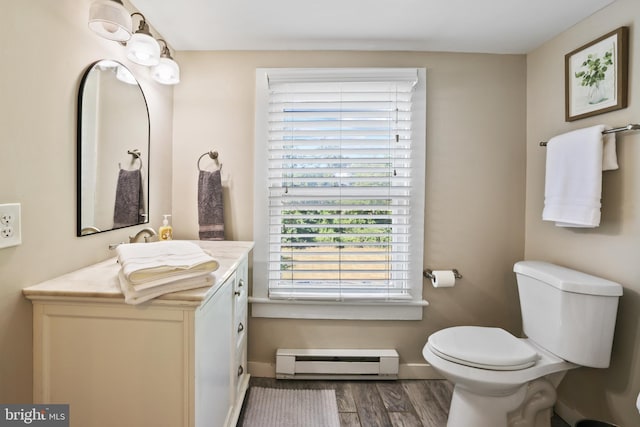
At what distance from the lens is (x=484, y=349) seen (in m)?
1.50

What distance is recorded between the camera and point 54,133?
1131 millimetres

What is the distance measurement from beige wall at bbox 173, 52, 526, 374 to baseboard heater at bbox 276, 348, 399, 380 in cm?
8

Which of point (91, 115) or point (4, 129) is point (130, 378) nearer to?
point (4, 129)

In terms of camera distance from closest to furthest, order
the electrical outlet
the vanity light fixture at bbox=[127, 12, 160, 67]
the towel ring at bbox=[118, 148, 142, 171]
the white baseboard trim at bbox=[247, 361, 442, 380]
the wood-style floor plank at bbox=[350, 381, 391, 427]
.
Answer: the electrical outlet < the vanity light fixture at bbox=[127, 12, 160, 67] < the towel ring at bbox=[118, 148, 142, 171] < the wood-style floor plank at bbox=[350, 381, 391, 427] < the white baseboard trim at bbox=[247, 361, 442, 380]

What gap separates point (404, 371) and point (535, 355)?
0.87 m

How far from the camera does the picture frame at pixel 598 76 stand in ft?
4.79

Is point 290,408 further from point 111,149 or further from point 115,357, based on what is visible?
point 111,149

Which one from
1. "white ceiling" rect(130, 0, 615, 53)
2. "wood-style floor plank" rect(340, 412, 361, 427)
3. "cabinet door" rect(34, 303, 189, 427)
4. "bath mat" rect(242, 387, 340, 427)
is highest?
"white ceiling" rect(130, 0, 615, 53)

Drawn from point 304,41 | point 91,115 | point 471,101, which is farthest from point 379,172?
point 91,115

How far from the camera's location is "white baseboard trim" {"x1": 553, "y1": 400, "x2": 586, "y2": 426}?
1.70m

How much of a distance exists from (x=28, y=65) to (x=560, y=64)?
8.32 ft

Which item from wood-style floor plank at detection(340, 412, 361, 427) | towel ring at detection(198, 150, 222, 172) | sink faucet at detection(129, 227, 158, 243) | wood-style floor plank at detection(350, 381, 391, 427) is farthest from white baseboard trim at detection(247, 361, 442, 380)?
towel ring at detection(198, 150, 222, 172)

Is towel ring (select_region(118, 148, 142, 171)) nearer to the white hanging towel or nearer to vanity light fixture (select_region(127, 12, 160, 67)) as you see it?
vanity light fixture (select_region(127, 12, 160, 67))

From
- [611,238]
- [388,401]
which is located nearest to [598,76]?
[611,238]
